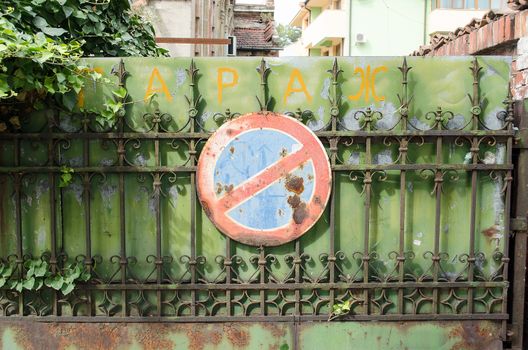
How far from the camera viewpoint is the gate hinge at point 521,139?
354cm

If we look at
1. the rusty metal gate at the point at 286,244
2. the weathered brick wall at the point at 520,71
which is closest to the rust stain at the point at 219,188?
the rusty metal gate at the point at 286,244

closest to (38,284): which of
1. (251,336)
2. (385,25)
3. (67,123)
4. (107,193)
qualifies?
(107,193)

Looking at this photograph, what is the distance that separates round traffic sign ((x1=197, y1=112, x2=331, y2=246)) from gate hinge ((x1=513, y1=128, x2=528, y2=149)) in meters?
1.34

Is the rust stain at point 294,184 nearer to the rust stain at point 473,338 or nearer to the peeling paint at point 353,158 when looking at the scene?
the peeling paint at point 353,158

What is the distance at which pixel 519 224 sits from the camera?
3607 millimetres

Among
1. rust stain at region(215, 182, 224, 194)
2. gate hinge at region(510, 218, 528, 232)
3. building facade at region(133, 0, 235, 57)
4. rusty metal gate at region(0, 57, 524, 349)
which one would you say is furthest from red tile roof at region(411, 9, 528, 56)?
building facade at region(133, 0, 235, 57)

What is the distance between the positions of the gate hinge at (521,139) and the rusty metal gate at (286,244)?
55mm

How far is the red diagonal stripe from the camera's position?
349 cm

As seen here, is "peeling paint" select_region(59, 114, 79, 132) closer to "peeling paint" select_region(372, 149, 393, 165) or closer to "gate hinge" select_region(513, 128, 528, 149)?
"peeling paint" select_region(372, 149, 393, 165)

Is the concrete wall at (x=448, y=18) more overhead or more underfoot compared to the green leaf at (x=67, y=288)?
more overhead

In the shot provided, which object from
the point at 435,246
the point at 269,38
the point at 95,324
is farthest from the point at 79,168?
the point at 269,38

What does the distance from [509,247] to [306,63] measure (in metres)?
1.97

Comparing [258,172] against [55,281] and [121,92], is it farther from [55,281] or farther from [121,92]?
[55,281]

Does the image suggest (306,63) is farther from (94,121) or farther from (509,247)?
(509,247)
